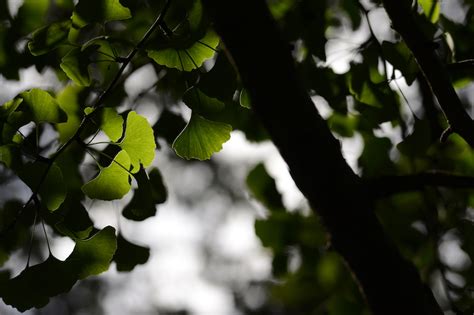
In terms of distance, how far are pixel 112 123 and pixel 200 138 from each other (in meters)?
0.18

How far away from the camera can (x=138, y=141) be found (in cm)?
102

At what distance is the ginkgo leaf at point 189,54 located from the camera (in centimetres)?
97

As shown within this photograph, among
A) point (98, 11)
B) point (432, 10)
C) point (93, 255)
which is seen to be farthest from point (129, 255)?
point (432, 10)

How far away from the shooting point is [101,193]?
3.35 ft

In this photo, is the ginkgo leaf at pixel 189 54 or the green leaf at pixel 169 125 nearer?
the ginkgo leaf at pixel 189 54

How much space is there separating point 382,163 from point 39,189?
82cm

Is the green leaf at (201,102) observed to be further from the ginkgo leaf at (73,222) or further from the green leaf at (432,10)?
the green leaf at (432,10)

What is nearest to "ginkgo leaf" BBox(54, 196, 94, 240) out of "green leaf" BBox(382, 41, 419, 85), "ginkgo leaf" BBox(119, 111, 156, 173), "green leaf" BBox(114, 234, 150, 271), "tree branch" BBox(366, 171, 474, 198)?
"ginkgo leaf" BBox(119, 111, 156, 173)

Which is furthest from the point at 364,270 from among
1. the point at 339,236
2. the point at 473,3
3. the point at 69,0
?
the point at 69,0

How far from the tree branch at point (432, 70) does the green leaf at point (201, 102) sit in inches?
11.9

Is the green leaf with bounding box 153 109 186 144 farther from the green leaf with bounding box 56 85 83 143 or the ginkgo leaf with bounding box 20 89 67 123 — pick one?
the ginkgo leaf with bounding box 20 89 67 123

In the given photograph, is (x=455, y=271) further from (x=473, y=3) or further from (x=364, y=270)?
(x=364, y=270)

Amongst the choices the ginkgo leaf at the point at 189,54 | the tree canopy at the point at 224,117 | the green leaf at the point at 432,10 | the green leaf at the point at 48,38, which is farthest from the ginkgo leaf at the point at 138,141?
the green leaf at the point at 432,10

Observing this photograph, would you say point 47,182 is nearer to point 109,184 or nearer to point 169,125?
point 109,184
